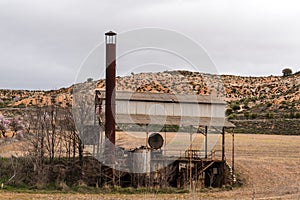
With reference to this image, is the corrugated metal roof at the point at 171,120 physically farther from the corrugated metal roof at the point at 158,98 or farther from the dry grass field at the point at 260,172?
the dry grass field at the point at 260,172

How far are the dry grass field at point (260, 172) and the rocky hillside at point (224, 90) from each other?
1338 centimetres

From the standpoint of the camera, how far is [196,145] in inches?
2125

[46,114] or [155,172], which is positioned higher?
[46,114]

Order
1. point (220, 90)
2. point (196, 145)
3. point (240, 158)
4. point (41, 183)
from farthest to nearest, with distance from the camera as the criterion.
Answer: point (220, 90), point (196, 145), point (240, 158), point (41, 183)

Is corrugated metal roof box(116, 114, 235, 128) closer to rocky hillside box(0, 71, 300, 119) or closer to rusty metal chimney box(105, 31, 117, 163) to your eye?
rusty metal chimney box(105, 31, 117, 163)

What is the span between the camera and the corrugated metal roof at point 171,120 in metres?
40.6

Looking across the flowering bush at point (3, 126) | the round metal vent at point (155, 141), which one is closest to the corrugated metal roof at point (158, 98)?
the round metal vent at point (155, 141)

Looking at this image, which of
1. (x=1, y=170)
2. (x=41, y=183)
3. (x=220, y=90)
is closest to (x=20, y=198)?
(x=41, y=183)

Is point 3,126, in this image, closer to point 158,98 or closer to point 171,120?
point 158,98

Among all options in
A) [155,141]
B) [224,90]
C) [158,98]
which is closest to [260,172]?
[155,141]

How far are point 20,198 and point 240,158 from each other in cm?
2137

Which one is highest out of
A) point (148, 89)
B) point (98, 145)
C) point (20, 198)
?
point (148, 89)

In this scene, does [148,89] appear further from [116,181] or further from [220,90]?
[116,181]

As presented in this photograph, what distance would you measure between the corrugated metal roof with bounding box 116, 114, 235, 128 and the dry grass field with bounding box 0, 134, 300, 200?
3.93m
